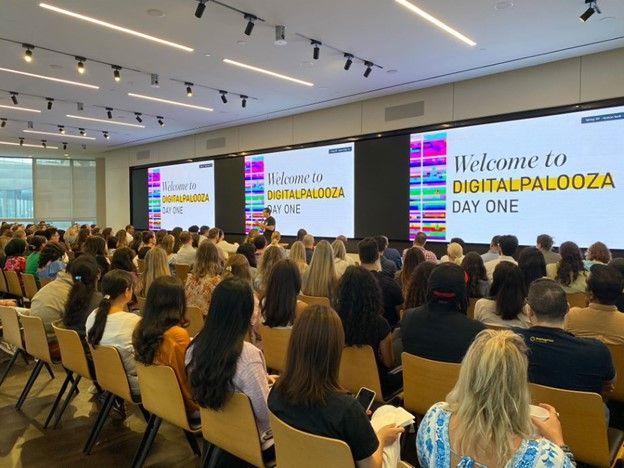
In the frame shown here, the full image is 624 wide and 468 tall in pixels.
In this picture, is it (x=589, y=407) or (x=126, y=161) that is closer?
(x=589, y=407)

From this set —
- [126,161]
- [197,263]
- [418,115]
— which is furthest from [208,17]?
[126,161]

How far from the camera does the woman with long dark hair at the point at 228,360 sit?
2.05m

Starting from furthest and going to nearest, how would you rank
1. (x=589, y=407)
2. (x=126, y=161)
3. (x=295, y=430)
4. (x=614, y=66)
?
(x=126, y=161), (x=614, y=66), (x=589, y=407), (x=295, y=430)

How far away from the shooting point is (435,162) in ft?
27.0

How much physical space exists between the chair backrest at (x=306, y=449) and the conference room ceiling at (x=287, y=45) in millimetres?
4540

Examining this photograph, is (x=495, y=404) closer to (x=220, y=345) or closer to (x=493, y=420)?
(x=493, y=420)

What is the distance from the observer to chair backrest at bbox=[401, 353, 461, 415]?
234 centimetres

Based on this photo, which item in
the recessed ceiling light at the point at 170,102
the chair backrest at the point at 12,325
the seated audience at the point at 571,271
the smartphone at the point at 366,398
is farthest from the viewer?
the recessed ceiling light at the point at 170,102

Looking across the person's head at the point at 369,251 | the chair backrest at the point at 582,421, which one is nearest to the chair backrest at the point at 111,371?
the chair backrest at the point at 582,421

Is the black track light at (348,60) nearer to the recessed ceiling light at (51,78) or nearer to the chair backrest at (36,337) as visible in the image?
the recessed ceiling light at (51,78)

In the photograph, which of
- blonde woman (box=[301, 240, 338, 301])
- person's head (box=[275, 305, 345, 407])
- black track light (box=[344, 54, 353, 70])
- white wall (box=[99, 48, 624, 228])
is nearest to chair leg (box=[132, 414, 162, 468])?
A: person's head (box=[275, 305, 345, 407])

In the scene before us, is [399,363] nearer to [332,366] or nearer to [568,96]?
[332,366]

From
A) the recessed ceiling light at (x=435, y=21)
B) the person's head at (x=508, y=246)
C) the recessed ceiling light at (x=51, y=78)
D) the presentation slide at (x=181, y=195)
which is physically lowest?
the person's head at (x=508, y=246)

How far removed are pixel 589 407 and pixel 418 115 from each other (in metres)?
7.01
